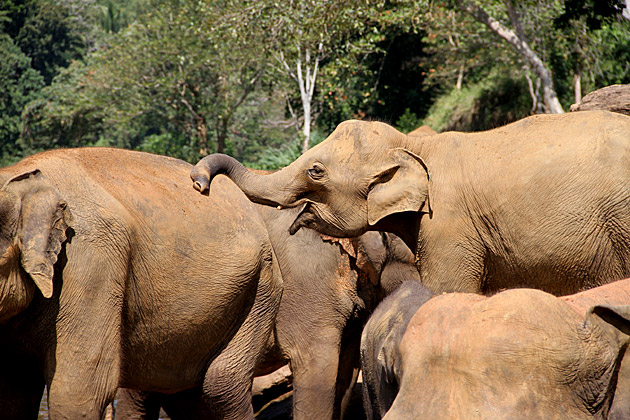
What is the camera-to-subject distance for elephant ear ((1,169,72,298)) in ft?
12.5

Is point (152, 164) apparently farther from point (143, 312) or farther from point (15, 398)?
point (15, 398)

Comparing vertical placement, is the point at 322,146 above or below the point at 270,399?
above

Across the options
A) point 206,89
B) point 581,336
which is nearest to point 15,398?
point 581,336

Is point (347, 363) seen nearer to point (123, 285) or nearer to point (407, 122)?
point (123, 285)

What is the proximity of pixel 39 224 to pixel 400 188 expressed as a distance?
1.89 metres

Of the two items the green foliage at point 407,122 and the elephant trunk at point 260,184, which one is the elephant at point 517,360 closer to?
the elephant trunk at point 260,184

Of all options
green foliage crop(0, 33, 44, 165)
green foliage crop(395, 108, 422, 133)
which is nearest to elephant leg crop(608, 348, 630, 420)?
green foliage crop(395, 108, 422, 133)

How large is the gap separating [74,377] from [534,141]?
253cm

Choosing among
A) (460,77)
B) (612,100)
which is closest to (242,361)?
(612,100)

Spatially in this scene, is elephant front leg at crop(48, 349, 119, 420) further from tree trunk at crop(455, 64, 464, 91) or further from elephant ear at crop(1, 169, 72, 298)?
tree trunk at crop(455, 64, 464, 91)

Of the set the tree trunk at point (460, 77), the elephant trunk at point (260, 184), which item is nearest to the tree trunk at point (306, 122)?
the tree trunk at point (460, 77)

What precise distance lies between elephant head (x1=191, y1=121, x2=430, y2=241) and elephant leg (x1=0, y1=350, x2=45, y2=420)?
1.26 metres

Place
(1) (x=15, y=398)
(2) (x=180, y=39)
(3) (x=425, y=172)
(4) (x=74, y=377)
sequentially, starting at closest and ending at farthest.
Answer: (4) (x=74, y=377) → (1) (x=15, y=398) → (3) (x=425, y=172) → (2) (x=180, y=39)

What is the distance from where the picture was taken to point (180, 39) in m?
24.2
